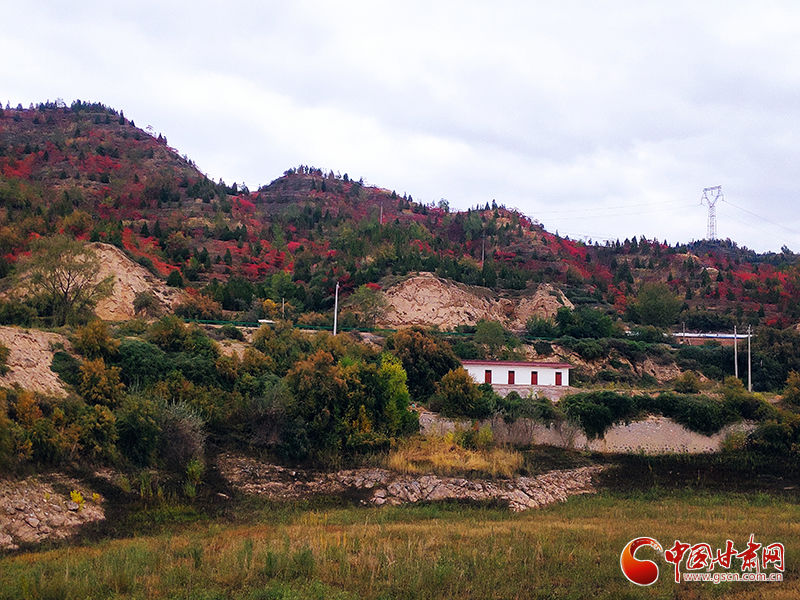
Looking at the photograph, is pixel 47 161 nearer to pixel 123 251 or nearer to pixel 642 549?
pixel 123 251

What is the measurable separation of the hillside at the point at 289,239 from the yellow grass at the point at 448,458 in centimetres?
2809

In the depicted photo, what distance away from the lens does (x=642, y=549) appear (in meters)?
17.2

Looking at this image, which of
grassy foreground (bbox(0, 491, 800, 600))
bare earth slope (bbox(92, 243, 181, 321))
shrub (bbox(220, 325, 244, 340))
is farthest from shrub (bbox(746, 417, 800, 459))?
bare earth slope (bbox(92, 243, 181, 321))

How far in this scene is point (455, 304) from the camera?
6750cm

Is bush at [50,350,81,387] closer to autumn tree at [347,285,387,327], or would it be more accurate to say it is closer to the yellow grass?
the yellow grass

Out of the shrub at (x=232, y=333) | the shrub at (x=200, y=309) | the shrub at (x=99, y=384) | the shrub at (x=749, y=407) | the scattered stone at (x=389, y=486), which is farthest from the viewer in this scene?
the shrub at (x=200, y=309)

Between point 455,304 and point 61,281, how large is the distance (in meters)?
36.4

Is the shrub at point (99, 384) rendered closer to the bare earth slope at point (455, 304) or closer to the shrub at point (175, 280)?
the shrub at point (175, 280)

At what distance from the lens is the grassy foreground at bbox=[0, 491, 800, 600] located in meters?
14.1

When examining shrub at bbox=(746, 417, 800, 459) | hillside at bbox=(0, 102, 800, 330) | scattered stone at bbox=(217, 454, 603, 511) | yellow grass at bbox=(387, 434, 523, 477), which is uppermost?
hillside at bbox=(0, 102, 800, 330)

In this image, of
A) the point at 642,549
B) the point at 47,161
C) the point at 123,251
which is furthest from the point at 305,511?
the point at 47,161

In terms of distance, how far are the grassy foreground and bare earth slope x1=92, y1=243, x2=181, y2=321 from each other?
35.5 metres

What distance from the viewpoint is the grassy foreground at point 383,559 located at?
14055 mm

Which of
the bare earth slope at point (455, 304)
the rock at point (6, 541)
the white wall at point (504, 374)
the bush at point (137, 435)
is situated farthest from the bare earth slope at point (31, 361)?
the bare earth slope at point (455, 304)
